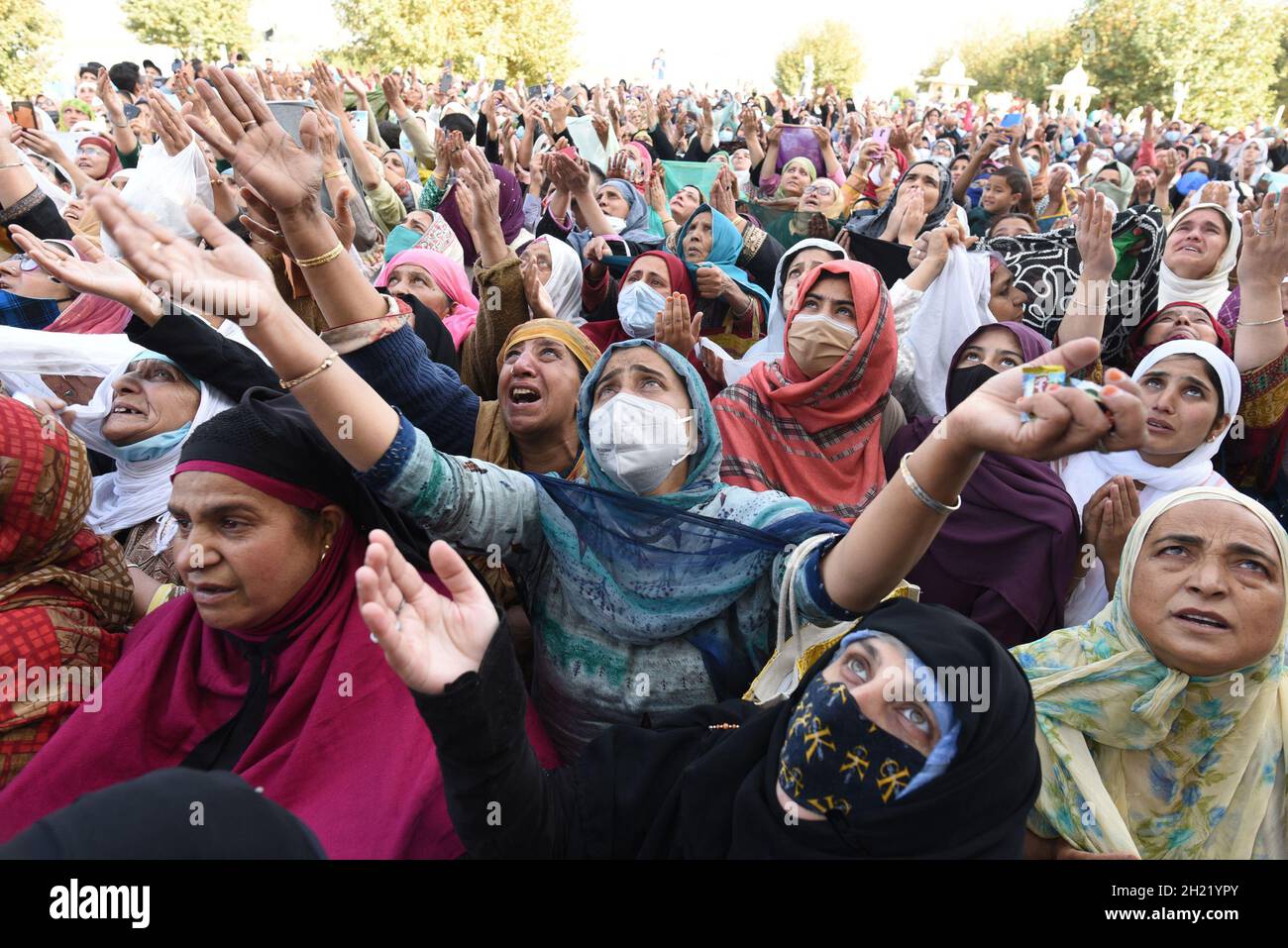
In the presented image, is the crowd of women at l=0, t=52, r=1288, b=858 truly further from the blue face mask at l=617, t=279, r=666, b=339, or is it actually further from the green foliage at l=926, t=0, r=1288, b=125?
the green foliage at l=926, t=0, r=1288, b=125

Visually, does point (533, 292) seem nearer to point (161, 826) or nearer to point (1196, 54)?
point (161, 826)

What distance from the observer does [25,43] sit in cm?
2330

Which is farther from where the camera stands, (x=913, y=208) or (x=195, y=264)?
(x=913, y=208)

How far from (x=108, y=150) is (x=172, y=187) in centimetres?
372

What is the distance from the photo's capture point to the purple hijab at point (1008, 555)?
2439 mm

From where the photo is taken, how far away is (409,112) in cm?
734

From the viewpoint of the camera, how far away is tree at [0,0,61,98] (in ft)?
66.0

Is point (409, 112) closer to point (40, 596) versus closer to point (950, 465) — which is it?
point (40, 596)

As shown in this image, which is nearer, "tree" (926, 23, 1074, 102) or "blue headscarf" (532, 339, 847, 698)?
"blue headscarf" (532, 339, 847, 698)

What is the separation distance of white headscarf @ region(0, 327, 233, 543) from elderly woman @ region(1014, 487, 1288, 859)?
222 centimetres

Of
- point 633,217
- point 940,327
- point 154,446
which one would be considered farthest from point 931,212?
point 154,446

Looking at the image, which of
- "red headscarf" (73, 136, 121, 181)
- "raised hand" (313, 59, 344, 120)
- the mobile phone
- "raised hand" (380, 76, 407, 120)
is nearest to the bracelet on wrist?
"raised hand" (313, 59, 344, 120)

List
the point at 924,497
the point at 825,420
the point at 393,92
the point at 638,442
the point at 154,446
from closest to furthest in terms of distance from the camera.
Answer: the point at 924,497, the point at 638,442, the point at 154,446, the point at 825,420, the point at 393,92
